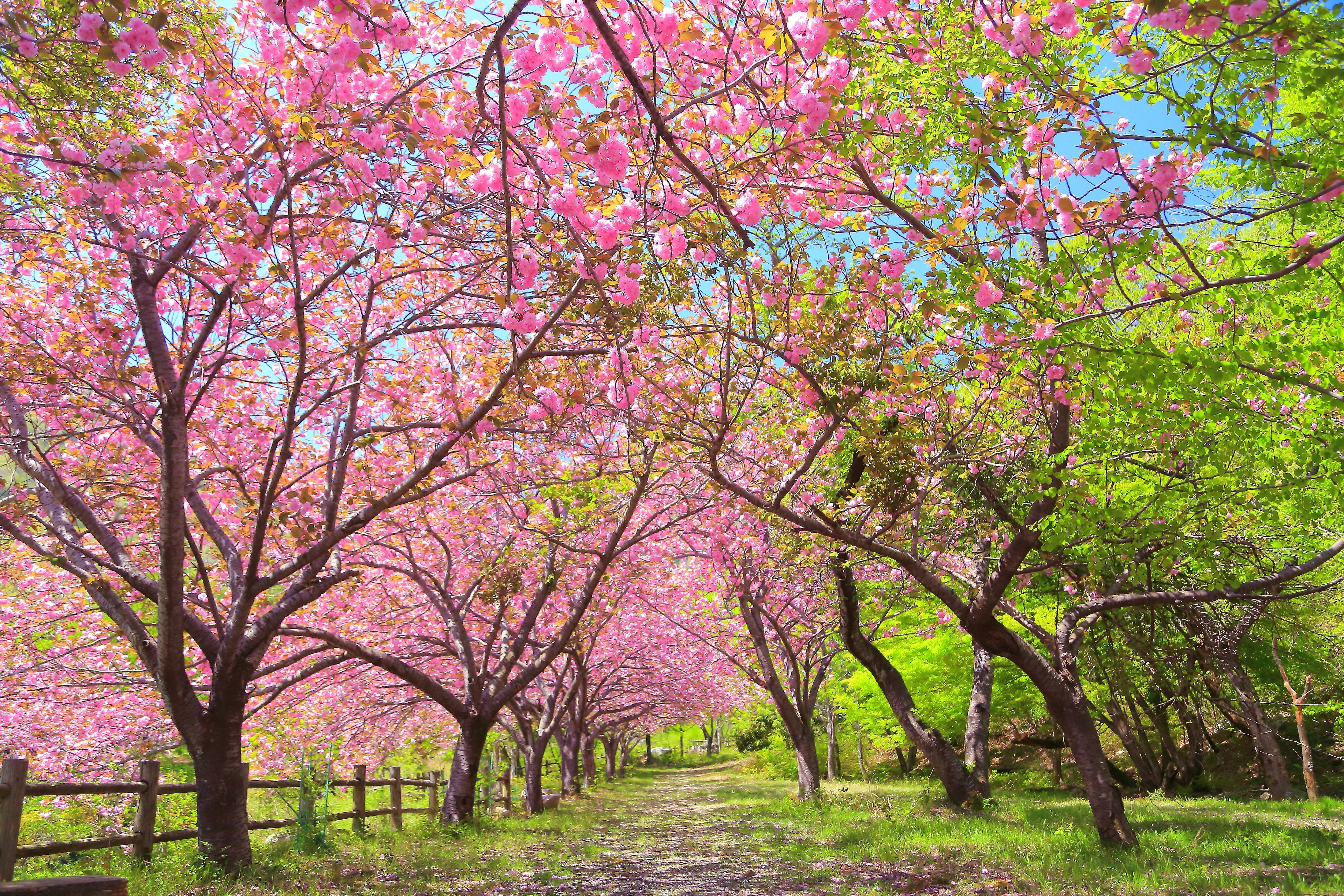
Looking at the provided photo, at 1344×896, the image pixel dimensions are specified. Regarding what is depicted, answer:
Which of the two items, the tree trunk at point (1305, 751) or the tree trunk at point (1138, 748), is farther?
the tree trunk at point (1138, 748)

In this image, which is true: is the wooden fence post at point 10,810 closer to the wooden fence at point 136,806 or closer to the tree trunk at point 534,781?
the wooden fence at point 136,806

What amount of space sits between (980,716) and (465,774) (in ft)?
31.2

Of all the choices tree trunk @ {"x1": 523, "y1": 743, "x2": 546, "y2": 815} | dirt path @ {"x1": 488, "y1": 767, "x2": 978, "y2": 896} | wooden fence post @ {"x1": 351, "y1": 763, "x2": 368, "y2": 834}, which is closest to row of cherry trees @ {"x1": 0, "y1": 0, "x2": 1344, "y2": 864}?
wooden fence post @ {"x1": 351, "y1": 763, "x2": 368, "y2": 834}

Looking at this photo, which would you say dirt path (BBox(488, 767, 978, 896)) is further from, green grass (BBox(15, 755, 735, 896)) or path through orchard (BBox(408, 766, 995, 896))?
green grass (BBox(15, 755, 735, 896))

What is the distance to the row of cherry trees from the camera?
4484mm

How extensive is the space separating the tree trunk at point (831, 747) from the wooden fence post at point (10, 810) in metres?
22.0

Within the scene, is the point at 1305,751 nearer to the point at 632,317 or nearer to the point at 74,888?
the point at 632,317

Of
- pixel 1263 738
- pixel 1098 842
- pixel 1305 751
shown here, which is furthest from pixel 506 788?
pixel 1305 751

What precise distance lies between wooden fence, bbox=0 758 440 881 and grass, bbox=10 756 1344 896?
0.30 metres

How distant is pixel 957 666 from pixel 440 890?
13.6m

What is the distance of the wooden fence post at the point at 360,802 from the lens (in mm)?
12711

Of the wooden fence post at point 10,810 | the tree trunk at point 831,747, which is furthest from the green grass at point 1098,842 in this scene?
the tree trunk at point 831,747

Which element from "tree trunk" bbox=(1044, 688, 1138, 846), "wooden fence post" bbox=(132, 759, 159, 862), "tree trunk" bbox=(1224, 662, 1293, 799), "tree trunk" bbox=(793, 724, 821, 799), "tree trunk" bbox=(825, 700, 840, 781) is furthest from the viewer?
"tree trunk" bbox=(825, 700, 840, 781)

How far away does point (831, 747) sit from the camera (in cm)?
2578
